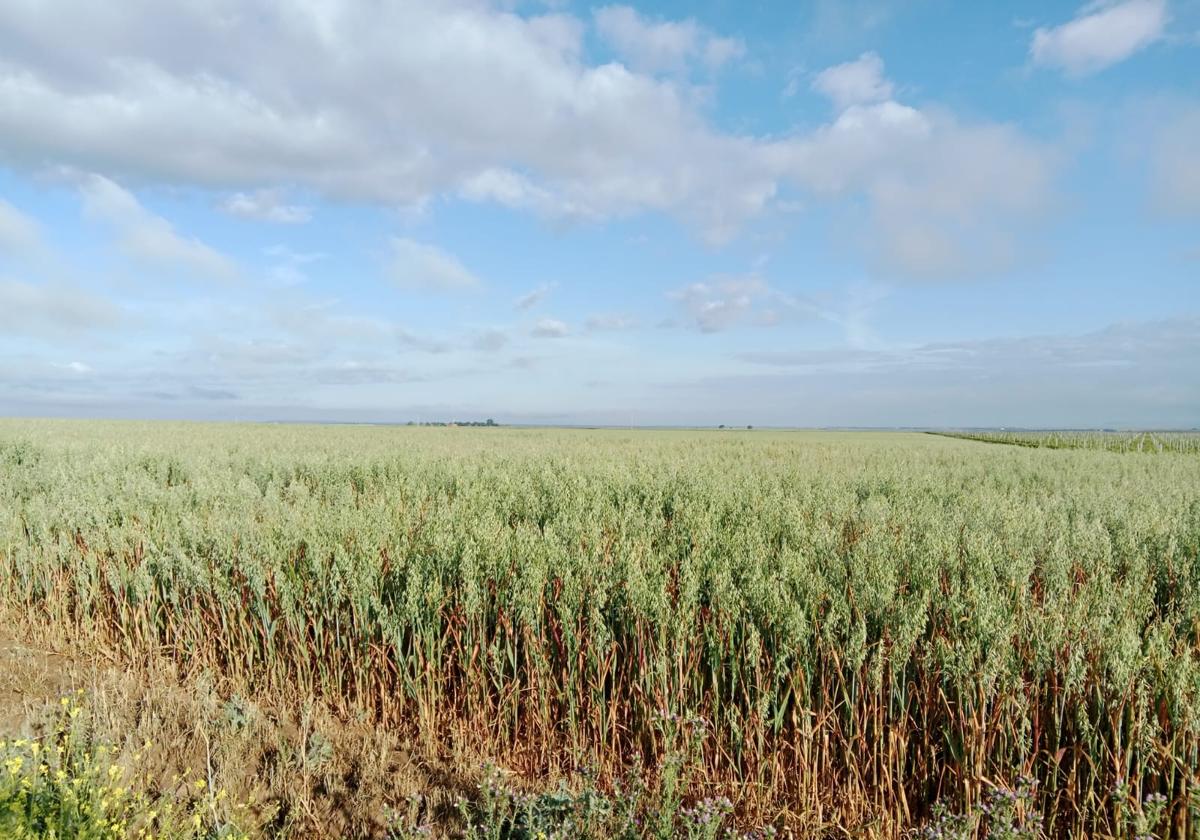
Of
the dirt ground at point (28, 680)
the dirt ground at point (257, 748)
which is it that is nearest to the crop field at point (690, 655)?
the dirt ground at point (257, 748)

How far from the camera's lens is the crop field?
2955 mm

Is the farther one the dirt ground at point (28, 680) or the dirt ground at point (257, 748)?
the dirt ground at point (28, 680)

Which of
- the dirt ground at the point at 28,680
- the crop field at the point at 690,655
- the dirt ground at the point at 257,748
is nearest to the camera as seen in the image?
the crop field at the point at 690,655

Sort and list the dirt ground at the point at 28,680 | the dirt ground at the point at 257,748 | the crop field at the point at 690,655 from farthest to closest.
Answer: the dirt ground at the point at 28,680 → the dirt ground at the point at 257,748 → the crop field at the point at 690,655

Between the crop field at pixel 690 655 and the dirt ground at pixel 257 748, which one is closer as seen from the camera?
the crop field at pixel 690 655

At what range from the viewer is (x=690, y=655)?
12.2ft

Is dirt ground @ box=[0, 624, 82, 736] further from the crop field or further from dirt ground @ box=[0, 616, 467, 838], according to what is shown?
the crop field

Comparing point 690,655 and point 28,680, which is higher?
point 690,655

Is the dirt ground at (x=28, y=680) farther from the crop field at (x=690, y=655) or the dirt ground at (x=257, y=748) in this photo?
the crop field at (x=690, y=655)

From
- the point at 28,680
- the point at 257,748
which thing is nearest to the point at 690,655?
the point at 257,748

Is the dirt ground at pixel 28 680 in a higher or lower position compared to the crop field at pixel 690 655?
lower

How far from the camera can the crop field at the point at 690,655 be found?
296cm

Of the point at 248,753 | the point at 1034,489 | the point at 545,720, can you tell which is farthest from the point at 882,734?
the point at 1034,489

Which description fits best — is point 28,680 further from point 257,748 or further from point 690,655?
point 690,655
